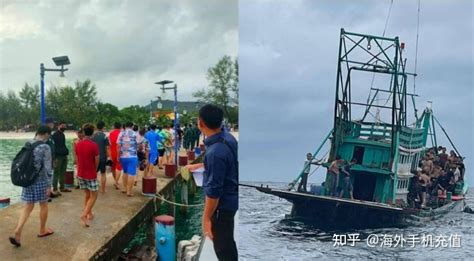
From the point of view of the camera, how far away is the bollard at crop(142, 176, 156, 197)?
17.2ft

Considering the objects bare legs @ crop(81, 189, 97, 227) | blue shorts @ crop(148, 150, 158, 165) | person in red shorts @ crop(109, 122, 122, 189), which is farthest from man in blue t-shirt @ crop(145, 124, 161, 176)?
bare legs @ crop(81, 189, 97, 227)

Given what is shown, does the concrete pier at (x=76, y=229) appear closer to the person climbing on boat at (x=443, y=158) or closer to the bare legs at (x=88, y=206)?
the bare legs at (x=88, y=206)

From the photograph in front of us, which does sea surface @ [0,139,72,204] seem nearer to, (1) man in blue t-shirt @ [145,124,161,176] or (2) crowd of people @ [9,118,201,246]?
(2) crowd of people @ [9,118,201,246]

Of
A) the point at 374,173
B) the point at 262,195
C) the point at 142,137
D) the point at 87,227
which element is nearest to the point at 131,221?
the point at 87,227

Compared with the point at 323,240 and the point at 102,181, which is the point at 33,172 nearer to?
the point at 102,181

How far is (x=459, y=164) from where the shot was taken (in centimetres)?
354

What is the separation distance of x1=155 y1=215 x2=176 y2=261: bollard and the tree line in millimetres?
789

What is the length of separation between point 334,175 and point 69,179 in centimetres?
243

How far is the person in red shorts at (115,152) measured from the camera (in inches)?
165

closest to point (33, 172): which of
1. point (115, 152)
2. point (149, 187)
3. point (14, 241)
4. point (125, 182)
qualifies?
point (14, 241)

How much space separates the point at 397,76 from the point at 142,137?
2.22 metres

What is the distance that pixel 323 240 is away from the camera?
3.50m

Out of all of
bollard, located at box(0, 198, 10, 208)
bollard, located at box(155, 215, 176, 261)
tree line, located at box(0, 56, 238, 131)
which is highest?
tree line, located at box(0, 56, 238, 131)

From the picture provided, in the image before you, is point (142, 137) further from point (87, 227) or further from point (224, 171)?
point (224, 171)
